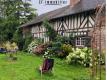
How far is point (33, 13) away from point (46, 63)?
119 feet

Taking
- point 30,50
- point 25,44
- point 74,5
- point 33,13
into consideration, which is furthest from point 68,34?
point 33,13

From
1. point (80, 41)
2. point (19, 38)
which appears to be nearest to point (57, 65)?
point (80, 41)

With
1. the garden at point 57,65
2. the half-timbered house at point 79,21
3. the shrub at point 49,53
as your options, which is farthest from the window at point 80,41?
the shrub at point 49,53

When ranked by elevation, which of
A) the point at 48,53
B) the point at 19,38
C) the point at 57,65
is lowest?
the point at 57,65

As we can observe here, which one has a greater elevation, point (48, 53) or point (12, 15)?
point (12, 15)

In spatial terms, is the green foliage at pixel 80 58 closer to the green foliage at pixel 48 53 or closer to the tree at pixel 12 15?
the green foliage at pixel 48 53

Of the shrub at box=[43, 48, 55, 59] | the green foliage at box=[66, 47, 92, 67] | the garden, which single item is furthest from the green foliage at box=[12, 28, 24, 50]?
the green foliage at box=[66, 47, 92, 67]

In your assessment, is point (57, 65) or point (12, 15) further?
point (12, 15)

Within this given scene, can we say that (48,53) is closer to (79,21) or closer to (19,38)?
(79,21)

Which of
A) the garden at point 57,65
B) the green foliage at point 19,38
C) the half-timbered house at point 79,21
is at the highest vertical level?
A: the half-timbered house at point 79,21

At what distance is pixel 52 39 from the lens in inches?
1129

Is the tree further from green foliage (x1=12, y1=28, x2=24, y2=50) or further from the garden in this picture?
the garden

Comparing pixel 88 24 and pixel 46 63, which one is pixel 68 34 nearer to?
pixel 88 24

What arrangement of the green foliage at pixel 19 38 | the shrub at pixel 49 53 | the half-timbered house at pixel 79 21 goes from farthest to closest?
the green foliage at pixel 19 38, the shrub at pixel 49 53, the half-timbered house at pixel 79 21
